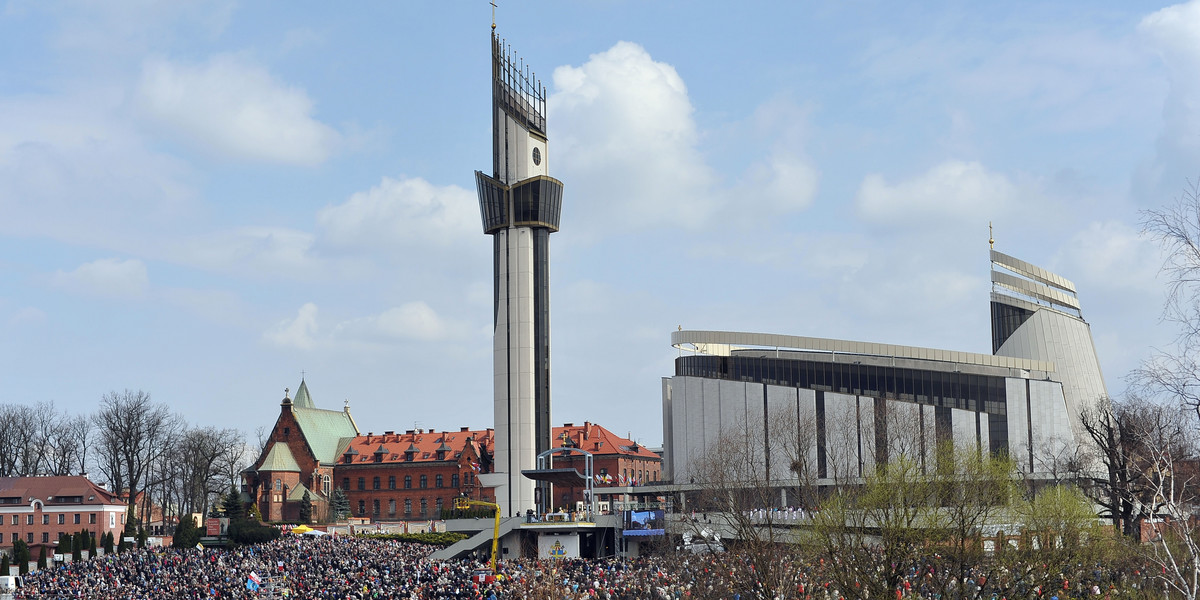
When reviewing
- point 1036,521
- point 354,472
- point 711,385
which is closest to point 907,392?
point 711,385

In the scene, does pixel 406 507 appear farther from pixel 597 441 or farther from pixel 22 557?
pixel 22 557

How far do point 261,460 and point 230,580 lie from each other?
210 feet

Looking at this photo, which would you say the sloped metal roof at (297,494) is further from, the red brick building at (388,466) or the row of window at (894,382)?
the row of window at (894,382)

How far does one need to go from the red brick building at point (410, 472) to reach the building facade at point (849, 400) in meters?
33.3

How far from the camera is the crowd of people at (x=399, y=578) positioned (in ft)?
134

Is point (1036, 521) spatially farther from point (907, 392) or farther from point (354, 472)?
point (354, 472)

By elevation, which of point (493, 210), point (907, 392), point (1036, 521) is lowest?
point (1036, 521)

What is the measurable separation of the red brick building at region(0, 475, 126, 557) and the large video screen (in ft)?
158

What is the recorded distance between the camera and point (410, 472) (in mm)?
121938

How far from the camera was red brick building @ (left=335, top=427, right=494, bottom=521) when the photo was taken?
119000 millimetres

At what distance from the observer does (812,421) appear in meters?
79.1

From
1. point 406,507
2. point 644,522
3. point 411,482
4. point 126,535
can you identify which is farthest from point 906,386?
point 406,507

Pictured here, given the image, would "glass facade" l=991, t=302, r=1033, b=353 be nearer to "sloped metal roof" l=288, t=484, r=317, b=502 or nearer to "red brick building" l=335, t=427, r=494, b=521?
"red brick building" l=335, t=427, r=494, b=521

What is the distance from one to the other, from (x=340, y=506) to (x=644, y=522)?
49279 millimetres
